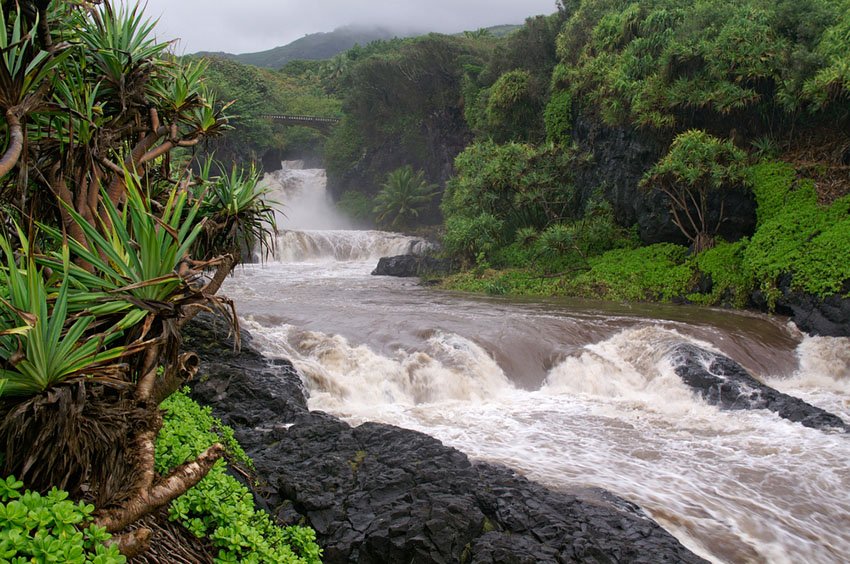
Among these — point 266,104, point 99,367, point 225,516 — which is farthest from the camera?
point 266,104

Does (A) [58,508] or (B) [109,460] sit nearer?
(A) [58,508]

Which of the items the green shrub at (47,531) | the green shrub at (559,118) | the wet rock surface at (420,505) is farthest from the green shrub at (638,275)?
the green shrub at (47,531)

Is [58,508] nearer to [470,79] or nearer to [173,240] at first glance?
[173,240]

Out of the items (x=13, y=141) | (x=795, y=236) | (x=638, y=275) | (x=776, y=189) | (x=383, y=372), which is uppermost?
(x=776, y=189)

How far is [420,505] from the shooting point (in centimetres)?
454

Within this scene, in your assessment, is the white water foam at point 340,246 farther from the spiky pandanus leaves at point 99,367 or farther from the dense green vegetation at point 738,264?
the spiky pandanus leaves at point 99,367

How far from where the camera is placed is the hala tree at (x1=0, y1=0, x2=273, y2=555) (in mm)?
2793

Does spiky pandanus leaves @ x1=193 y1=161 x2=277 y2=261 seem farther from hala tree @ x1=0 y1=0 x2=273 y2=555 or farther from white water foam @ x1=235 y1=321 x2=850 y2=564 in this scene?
white water foam @ x1=235 y1=321 x2=850 y2=564

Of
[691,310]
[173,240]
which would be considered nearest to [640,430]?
[173,240]

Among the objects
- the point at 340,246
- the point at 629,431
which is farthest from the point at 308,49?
the point at 629,431

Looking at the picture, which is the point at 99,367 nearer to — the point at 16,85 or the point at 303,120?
the point at 16,85

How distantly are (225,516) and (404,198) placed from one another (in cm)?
3137

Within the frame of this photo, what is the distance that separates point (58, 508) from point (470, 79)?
3109 centimetres

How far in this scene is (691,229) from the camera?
18.3 metres
